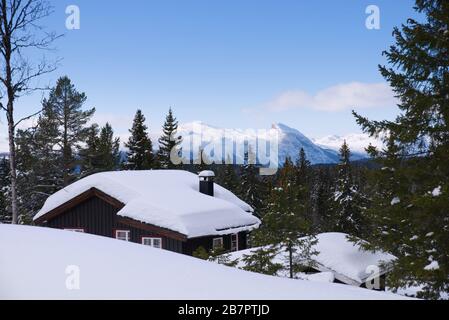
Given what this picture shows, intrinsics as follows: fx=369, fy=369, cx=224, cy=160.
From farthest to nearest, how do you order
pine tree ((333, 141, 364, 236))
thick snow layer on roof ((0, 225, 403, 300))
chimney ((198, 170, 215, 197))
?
pine tree ((333, 141, 364, 236)) → chimney ((198, 170, 215, 197)) → thick snow layer on roof ((0, 225, 403, 300))

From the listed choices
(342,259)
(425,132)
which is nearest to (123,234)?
(342,259)

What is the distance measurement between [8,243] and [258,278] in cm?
452

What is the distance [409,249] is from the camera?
44.5 ft

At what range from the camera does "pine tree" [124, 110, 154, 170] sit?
41000 mm

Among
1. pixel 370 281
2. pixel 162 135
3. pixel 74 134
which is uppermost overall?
pixel 162 135

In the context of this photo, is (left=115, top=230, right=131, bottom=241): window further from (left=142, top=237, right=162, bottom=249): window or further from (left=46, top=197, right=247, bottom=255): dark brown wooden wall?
(left=142, top=237, right=162, bottom=249): window

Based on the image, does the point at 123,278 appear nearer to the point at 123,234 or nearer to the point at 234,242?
the point at 123,234

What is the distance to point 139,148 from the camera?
4100 cm

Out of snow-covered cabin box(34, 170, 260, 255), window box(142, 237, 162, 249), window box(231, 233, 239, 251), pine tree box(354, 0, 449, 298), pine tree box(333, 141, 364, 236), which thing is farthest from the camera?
pine tree box(333, 141, 364, 236)

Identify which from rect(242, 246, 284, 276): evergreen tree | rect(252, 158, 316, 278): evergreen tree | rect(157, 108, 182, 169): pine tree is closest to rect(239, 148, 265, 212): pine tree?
rect(157, 108, 182, 169): pine tree

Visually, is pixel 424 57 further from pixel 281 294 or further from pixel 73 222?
pixel 73 222

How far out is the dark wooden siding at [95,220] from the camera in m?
21.3
